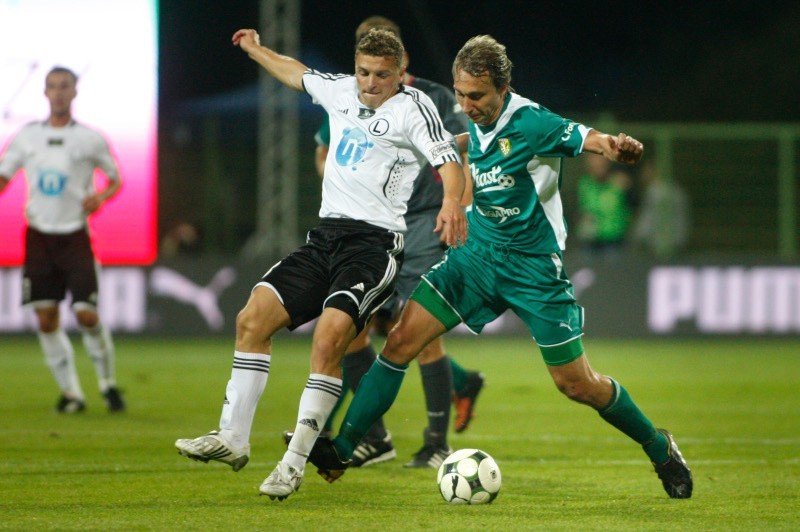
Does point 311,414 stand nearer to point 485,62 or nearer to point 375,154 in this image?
point 375,154

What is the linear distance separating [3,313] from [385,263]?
10.3m

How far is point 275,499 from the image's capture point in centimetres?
593

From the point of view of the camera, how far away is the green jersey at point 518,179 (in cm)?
606

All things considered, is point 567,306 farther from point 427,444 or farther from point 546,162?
point 427,444

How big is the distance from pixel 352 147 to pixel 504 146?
76cm

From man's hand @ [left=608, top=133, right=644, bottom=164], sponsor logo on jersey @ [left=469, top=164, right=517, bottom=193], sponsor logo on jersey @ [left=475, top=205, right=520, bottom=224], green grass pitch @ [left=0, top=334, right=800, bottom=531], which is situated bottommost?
green grass pitch @ [left=0, top=334, right=800, bottom=531]

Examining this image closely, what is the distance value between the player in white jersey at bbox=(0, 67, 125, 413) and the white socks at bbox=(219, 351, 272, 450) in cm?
380

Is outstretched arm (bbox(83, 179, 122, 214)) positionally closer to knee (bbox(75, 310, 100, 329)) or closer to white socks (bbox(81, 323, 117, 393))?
knee (bbox(75, 310, 100, 329))

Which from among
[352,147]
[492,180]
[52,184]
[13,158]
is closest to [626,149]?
[492,180]

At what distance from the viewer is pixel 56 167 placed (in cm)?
971

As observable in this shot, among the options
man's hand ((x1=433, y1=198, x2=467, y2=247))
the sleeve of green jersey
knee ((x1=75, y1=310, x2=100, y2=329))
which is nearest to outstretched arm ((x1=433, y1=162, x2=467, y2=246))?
man's hand ((x1=433, y1=198, x2=467, y2=247))

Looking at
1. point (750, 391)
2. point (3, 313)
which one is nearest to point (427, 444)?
point (750, 391)

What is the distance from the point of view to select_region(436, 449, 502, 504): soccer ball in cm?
589

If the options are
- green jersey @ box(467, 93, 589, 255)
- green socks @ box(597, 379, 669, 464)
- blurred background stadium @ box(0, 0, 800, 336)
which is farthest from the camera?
blurred background stadium @ box(0, 0, 800, 336)
